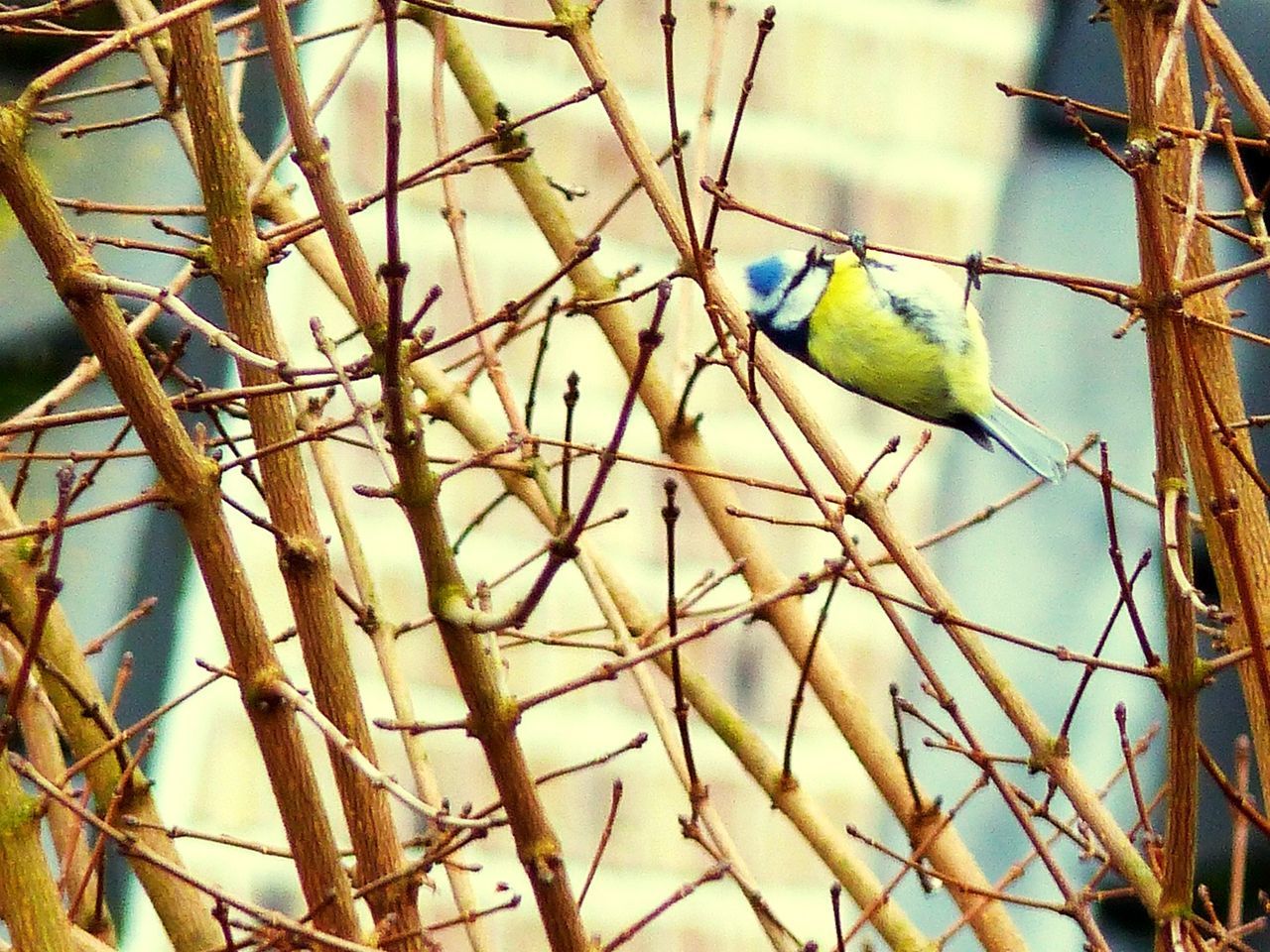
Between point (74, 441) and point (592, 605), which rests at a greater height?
point (74, 441)

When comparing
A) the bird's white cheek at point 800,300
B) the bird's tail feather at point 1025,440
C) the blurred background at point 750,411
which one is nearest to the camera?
the bird's tail feather at point 1025,440

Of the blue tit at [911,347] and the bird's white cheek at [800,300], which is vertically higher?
the bird's white cheek at [800,300]

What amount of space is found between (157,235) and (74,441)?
20 cm

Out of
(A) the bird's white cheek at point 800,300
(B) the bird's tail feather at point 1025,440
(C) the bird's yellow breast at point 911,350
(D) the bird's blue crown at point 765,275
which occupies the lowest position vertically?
A: (B) the bird's tail feather at point 1025,440

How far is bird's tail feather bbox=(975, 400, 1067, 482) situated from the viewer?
0.76m

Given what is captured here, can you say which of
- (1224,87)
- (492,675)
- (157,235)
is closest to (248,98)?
(157,235)

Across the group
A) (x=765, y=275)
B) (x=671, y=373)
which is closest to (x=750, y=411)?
(x=671, y=373)

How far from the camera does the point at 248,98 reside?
1.39 m

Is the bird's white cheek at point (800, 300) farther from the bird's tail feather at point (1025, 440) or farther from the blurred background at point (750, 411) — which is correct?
the blurred background at point (750, 411)

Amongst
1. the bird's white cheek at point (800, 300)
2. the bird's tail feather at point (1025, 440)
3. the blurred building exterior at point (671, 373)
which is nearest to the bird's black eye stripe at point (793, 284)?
the bird's white cheek at point (800, 300)

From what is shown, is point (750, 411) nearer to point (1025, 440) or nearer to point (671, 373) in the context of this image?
point (671, 373)

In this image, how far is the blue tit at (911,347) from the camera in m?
0.79

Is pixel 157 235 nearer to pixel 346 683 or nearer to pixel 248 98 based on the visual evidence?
pixel 248 98

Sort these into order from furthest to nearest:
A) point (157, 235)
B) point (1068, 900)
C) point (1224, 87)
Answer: point (157, 235) < point (1224, 87) < point (1068, 900)
